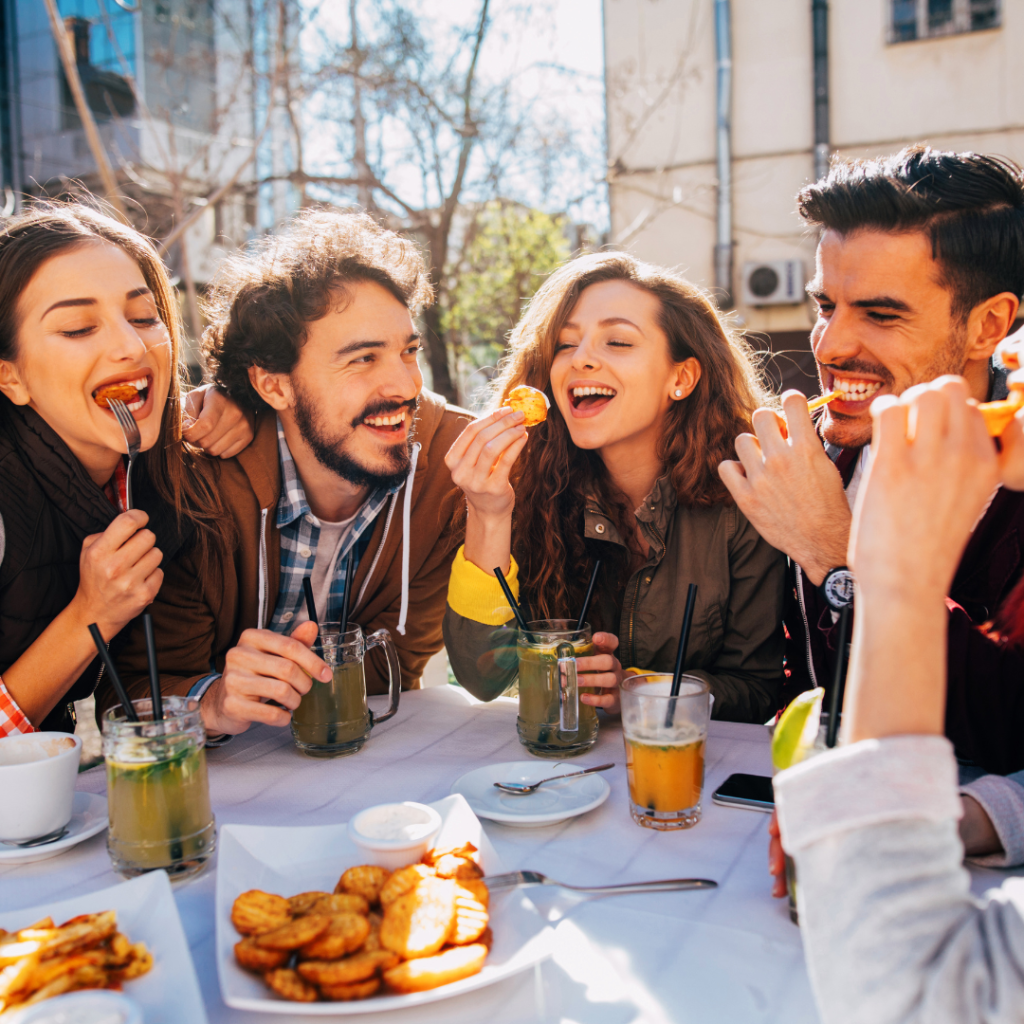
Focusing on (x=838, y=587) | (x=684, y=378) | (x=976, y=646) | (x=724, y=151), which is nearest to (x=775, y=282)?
(x=724, y=151)

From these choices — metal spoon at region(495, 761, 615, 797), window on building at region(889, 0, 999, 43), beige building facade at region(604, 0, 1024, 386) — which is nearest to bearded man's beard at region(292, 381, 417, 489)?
metal spoon at region(495, 761, 615, 797)

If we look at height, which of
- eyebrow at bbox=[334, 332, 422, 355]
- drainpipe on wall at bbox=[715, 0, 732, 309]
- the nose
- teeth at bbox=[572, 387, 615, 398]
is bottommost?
teeth at bbox=[572, 387, 615, 398]

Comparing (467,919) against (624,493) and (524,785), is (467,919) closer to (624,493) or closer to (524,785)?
(524,785)

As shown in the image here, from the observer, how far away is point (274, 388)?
3.09 m

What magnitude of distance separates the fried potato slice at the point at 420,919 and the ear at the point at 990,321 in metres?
2.13

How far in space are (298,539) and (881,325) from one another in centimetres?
193

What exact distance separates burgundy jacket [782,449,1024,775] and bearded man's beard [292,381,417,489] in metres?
1.33

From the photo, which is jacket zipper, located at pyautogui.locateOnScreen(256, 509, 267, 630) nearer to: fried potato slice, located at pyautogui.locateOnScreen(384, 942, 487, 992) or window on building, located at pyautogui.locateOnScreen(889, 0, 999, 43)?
fried potato slice, located at pyautogui.locateOnScreen(384, 942, 487, 992)

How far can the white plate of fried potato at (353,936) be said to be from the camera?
43.3 inches

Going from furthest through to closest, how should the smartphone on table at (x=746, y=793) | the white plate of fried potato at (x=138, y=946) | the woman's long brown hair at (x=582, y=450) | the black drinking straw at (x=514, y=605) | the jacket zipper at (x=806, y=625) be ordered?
the woman's long brown hair at (x=582, y=450) → the jacket zipper at (x=806, y=625) → the black drinking straw at (x=514, y=605) → the smartphone on table at (x=746, y=793) → the white plate of fried potato at (x=138, y=946)

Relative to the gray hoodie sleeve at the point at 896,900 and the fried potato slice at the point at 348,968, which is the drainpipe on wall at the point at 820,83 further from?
the fried potato slice at the point at 348,968

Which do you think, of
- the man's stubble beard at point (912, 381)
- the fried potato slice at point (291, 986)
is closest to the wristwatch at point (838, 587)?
the man's stubble beard at point (912, 381)

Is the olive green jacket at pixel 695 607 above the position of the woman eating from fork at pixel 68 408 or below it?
below

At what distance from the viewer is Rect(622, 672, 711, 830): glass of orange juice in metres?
1.60
